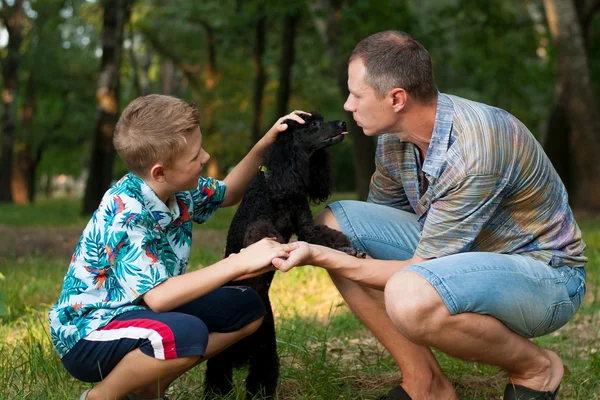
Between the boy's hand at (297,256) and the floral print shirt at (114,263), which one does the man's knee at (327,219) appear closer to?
the boy's hand at (297,256)

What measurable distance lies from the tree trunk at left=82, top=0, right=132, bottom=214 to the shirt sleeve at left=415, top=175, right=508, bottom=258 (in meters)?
11.7

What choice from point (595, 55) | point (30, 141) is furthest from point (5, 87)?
point (595, 55)

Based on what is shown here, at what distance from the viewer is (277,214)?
11.0ft

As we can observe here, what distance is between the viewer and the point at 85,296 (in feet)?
9.41

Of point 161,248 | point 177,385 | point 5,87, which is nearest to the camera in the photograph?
point 161,248

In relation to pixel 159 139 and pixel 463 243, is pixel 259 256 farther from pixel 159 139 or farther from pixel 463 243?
pixel 463 243

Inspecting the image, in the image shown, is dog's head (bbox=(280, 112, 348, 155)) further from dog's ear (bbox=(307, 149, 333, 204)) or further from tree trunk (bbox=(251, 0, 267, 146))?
tree trunk (bbox=(251, 0, 267, 146))

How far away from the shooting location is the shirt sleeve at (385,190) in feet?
11.7

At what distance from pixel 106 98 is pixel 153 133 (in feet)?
37.6

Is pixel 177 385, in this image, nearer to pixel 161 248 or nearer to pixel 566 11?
pixel 161 248

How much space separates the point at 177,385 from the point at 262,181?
3.70 ft

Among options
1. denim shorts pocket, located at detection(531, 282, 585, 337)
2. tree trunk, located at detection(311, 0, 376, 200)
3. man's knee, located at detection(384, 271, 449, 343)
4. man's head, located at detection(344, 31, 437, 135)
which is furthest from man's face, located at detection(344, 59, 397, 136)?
tree trunk, located at detection(311, 0, 376, 200)

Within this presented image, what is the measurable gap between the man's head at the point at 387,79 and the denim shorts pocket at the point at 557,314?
1.01m

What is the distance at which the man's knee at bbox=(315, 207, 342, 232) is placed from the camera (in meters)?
3.53
